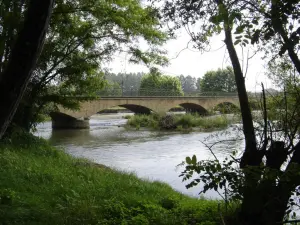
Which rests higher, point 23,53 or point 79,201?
point 23,53

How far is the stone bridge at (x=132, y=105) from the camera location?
1193 inches

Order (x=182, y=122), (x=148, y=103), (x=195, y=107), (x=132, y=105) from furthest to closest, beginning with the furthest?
(x=195, y=107), (x=148, y=103), (x=132, y=105), (x=182, y=122)

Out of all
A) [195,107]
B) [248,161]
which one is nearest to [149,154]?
[248,161]

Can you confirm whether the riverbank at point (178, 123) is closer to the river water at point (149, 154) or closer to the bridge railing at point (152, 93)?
the bridge railing at point (152, 93)

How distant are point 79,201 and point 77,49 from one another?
8467 mm

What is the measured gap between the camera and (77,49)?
12578 mm

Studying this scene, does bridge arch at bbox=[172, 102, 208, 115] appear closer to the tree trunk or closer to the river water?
the river water

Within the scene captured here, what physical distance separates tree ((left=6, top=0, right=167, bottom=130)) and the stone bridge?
355 inches

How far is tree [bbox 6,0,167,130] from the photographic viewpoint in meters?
11.3

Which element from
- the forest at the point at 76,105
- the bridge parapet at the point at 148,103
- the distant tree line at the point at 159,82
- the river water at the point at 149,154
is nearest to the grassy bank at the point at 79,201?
the forest at the point at 76,105

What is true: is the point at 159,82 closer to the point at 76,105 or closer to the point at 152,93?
the point at 76,105

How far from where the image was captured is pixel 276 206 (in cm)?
372

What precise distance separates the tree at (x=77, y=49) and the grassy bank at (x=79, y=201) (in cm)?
395

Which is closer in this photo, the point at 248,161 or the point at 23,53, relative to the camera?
the point at 23,53
